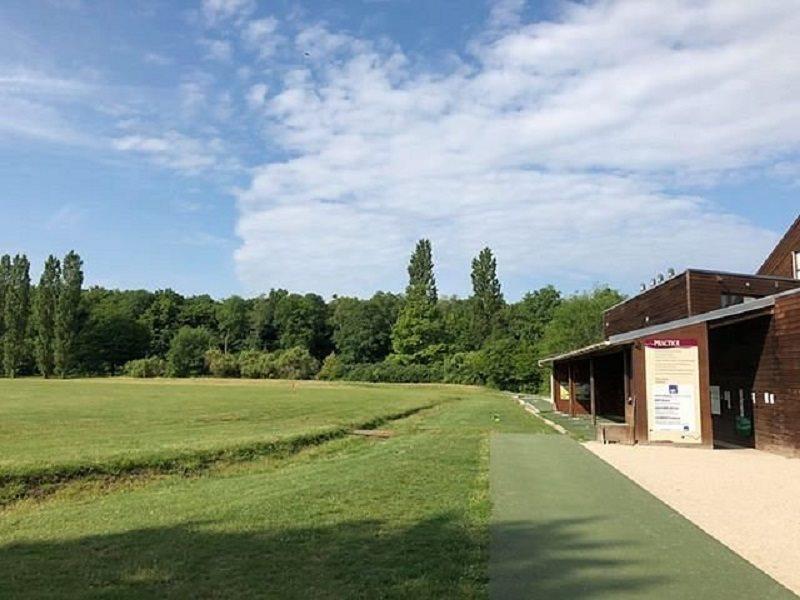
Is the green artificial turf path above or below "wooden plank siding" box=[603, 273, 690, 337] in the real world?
below

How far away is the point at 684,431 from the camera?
2055 cm

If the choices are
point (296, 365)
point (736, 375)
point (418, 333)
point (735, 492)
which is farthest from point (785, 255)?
point (296, 365)

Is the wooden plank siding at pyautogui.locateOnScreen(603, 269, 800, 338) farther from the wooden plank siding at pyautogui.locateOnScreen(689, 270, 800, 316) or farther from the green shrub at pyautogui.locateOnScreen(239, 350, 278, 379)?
the green shrub at pyautogui.locateOnScreen(239, 350, 278, 379)

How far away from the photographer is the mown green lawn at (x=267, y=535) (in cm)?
650

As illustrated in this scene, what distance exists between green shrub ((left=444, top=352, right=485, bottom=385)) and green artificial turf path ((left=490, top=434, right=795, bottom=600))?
70.6 metres

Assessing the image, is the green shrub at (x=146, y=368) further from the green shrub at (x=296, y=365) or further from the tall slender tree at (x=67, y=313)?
the green shrub at (x=296, y=365)

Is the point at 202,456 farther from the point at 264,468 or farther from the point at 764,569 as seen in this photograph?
the point at 764,569

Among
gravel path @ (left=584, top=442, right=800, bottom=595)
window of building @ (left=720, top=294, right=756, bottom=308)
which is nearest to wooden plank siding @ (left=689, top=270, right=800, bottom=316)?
window of building @ (left=720, top=294, right=756, bottom=308)

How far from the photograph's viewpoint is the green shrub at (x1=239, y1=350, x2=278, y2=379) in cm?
10780

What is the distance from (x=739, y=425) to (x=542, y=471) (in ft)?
30.9

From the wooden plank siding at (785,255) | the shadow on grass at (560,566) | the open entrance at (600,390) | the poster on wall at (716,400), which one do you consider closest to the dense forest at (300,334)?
the open entrance at (600,390)

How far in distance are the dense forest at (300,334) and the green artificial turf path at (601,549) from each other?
75055mm

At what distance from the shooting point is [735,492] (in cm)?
1241

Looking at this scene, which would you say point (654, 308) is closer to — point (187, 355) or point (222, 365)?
point (222, 365)
